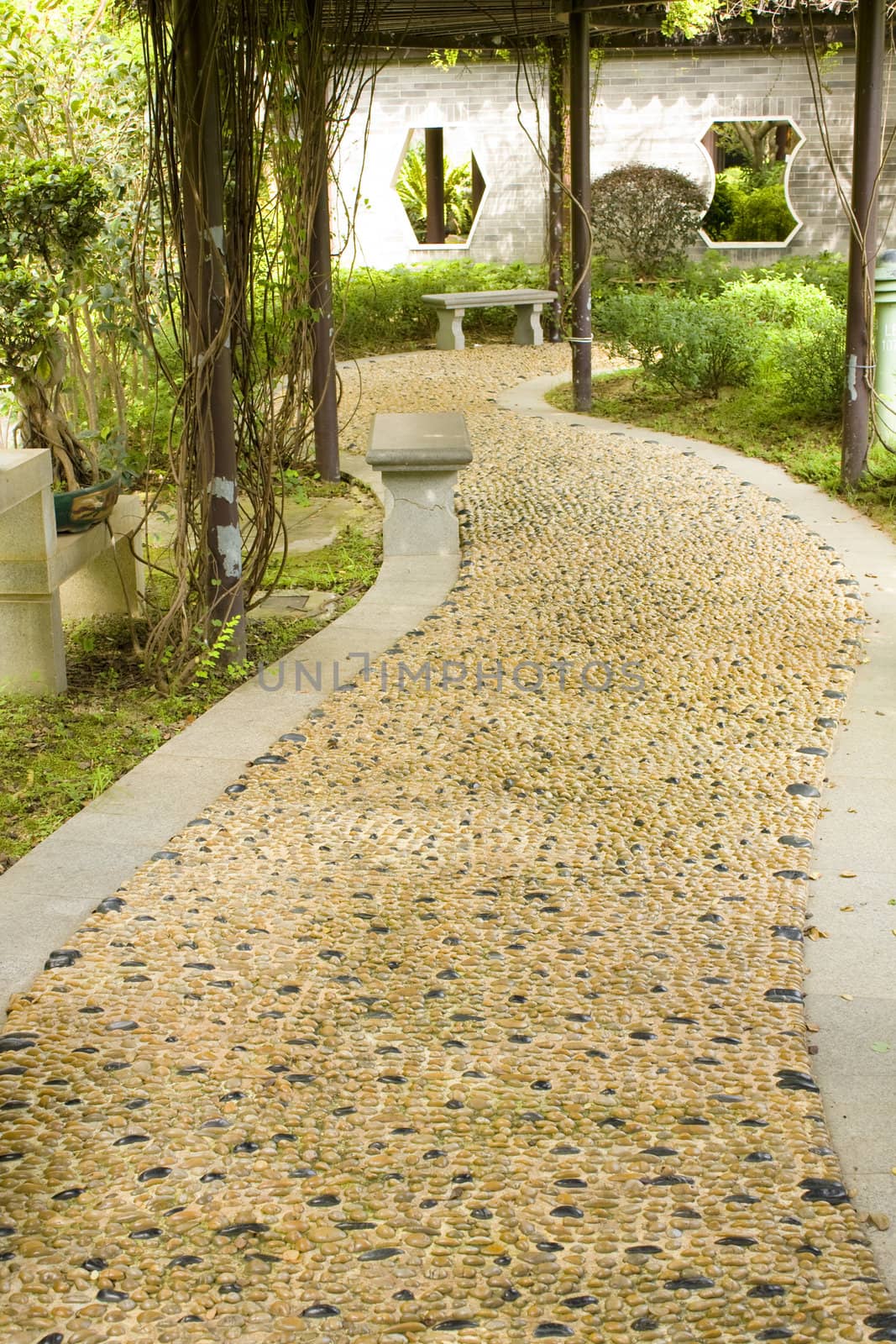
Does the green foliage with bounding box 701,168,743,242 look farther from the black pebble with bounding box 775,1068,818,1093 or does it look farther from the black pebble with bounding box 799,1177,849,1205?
the black pebble with bounding box 799,1177,849,1205

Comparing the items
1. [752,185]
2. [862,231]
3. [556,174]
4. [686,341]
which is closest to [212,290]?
[862,231]

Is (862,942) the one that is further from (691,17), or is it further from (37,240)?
(691,17)

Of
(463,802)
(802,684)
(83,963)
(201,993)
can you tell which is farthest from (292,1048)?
(802,684)

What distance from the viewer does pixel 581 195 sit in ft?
30.3

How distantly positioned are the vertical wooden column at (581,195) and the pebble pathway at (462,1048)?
5215 millimetres

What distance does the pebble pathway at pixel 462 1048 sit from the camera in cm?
194

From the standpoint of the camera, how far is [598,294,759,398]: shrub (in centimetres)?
916

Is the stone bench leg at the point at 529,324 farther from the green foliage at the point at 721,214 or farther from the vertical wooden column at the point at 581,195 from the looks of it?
the green foliage at the point at 721,214

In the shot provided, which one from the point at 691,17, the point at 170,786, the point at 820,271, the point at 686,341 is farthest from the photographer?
the point at 820,271

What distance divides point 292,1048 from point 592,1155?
1.99ft

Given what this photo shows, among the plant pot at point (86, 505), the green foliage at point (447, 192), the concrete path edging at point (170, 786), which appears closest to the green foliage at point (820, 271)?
the green foliage at point (447, 192)

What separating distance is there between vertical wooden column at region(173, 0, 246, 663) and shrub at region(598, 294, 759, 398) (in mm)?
5208

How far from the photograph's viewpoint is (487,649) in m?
4.94

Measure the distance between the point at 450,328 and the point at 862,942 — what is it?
35.7ft
